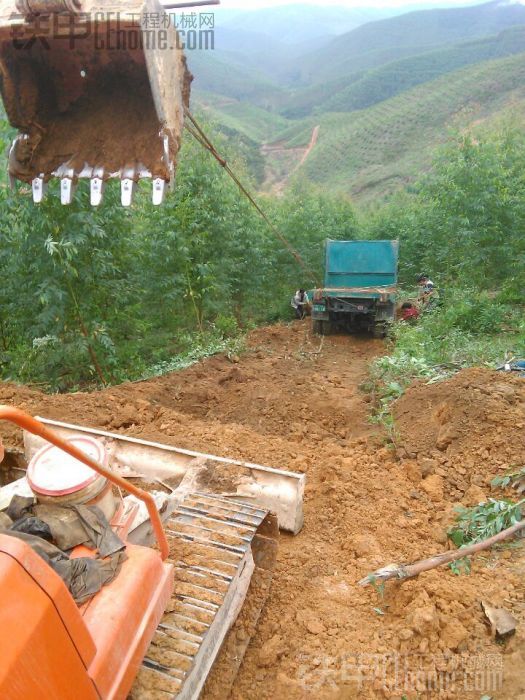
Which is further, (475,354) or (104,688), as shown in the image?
(475,354)

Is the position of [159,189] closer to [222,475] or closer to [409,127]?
[222,475]

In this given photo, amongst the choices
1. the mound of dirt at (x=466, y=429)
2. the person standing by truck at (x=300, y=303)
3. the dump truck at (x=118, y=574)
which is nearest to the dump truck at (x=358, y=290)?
the person standing by truck at (x=300, y=303)

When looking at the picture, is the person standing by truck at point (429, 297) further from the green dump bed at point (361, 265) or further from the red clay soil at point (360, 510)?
the red clay soil at point (360, 510)

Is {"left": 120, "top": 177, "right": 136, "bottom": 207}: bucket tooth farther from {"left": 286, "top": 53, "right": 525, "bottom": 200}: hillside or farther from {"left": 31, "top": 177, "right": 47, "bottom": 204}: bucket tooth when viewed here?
{"left": 286, "top": 53, "right": 525, "bottom": 200}: hillside

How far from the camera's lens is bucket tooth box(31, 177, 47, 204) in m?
2.53

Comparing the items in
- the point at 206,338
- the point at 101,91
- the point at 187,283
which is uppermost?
the point at 101,91

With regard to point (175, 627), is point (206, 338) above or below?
below

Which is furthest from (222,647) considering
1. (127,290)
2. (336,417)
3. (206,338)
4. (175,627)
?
(206,338)

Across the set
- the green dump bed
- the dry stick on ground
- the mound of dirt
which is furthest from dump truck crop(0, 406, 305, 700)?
the green dump bed

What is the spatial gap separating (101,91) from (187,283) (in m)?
7.79

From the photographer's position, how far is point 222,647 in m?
2.75

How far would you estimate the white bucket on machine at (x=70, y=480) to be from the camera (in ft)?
7.22

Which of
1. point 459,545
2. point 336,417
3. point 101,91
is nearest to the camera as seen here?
point 101,91

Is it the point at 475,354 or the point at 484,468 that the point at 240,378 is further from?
Result: the point at 484,468
